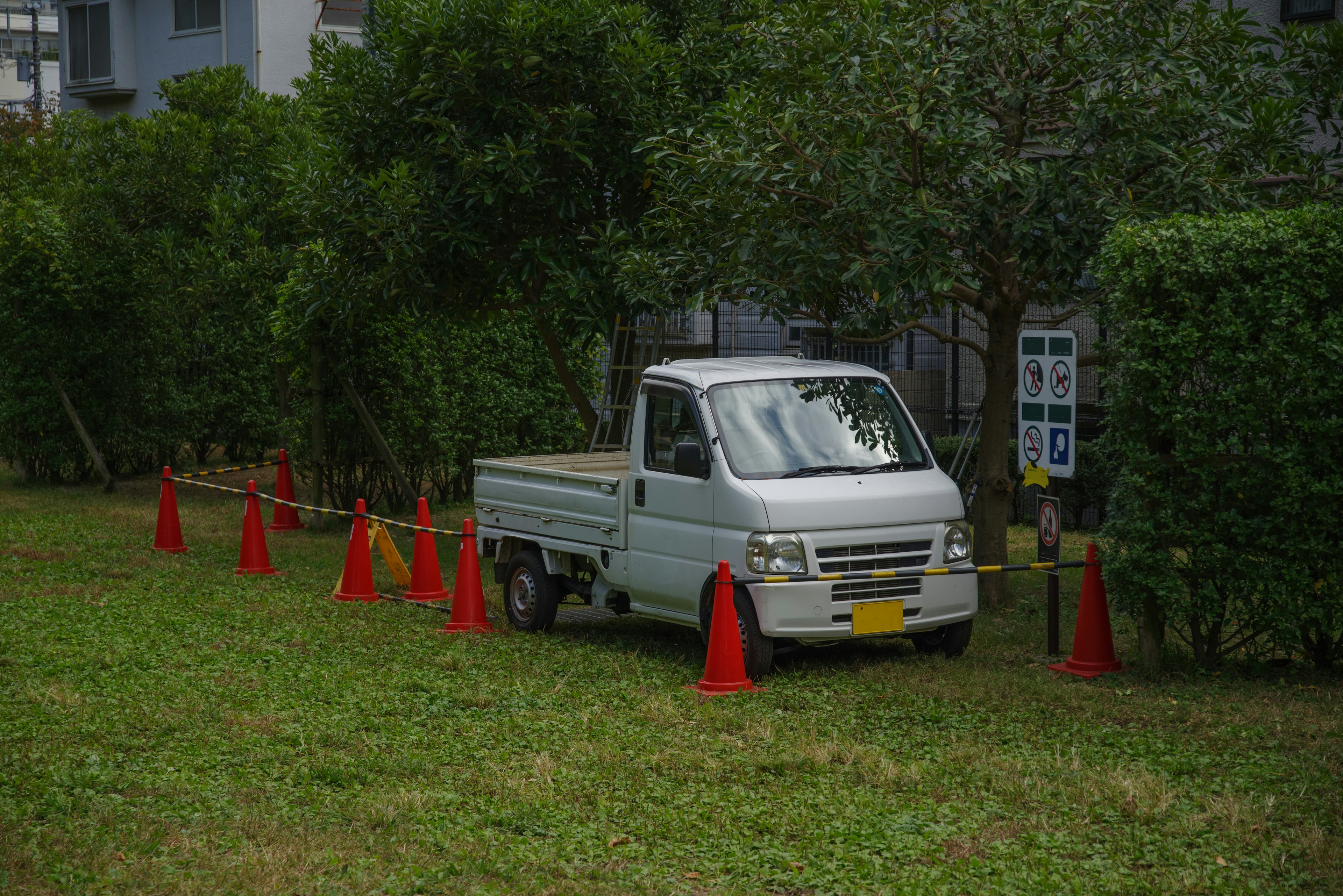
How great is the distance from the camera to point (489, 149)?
40.8 feet

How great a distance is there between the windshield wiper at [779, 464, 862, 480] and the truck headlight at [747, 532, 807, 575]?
488 millimetres

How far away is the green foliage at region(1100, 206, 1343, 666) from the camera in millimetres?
7598

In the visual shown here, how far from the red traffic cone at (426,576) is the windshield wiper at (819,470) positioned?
4107mm

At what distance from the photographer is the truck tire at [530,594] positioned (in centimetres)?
1046

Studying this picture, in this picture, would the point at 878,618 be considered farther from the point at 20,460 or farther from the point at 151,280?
the point at 20,460

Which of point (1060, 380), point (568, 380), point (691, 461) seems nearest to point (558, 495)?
point (691, 461)

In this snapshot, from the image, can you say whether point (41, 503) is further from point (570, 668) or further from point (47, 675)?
point (570, 668)

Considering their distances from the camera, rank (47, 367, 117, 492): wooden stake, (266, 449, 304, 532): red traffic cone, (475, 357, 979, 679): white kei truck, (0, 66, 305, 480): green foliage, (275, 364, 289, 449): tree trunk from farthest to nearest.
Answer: (47, 367, 117, 492): wooden stake → (0, 66, 305, 480): green foliage → (275, 364, 289, 449): tree trunk → (266, 449, 304, 532): red traffic cone → (475, 357, 979, 679): white kei truck

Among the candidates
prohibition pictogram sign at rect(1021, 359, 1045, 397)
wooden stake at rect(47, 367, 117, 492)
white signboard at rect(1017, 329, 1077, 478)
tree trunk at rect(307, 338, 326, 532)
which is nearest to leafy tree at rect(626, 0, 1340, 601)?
white signboard at rect(1017, 329, 1077, 478)

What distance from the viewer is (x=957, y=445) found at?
712 inches

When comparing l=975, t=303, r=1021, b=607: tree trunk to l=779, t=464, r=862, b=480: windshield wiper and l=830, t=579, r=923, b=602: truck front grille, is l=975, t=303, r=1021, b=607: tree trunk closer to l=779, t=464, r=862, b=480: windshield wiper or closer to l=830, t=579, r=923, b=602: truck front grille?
l=779, t=464, r=862, b=480: windshield wiper

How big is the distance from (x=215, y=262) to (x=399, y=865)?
1448 cm

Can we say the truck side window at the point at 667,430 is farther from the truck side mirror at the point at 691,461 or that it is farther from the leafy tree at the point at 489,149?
the leafy tree at the point at 489,149

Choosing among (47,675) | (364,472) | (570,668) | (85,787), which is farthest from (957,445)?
(85,787)
